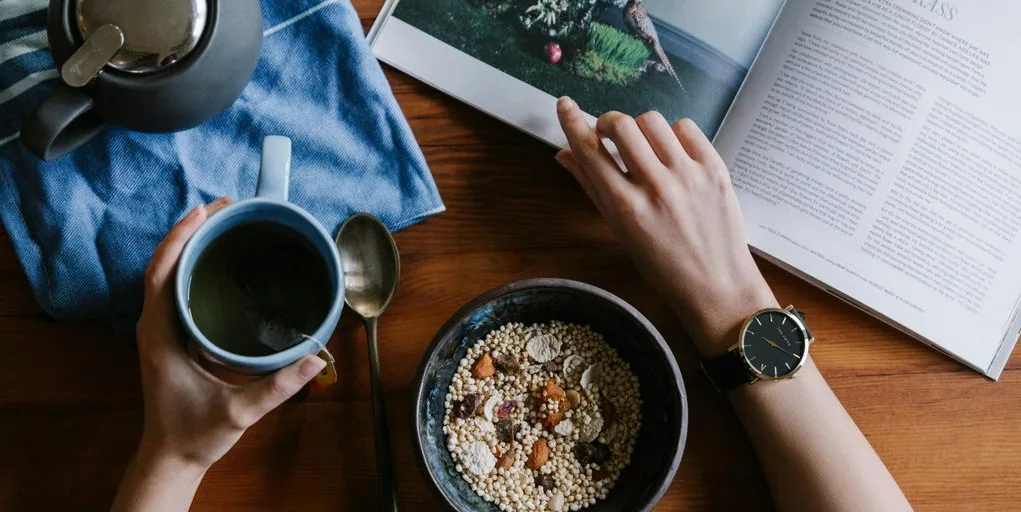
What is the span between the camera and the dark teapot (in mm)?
534

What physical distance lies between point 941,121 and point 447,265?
0.46m

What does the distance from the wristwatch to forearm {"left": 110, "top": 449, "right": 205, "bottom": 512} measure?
43 centimetres

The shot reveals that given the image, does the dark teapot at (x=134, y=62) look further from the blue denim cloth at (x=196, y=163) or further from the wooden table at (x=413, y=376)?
the wooden table at (x=413, y=376)

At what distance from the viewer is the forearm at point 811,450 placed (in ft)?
2.07

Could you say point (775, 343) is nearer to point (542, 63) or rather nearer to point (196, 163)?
point (542, 63)

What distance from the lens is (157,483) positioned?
1.93 feet

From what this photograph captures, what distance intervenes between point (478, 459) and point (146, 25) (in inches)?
16.1

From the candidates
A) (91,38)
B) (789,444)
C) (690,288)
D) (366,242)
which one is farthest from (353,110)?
(789,444)

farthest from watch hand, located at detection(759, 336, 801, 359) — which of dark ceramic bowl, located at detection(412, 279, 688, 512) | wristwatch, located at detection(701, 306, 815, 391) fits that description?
dark ceramic bowl, located at detection(412, 279, 688, 512)

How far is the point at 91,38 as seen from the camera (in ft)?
1.74

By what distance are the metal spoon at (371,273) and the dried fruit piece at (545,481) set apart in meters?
0.12

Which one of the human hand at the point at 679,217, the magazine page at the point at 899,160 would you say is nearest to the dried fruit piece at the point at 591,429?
the human hand at the point at 679,217

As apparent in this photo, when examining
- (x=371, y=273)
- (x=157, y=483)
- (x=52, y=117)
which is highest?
(x=52, y=117)

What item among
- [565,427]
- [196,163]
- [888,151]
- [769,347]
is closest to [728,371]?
[769,347]
